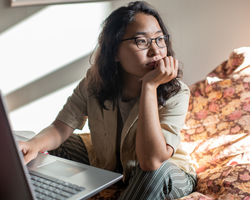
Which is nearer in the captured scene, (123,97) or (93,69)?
(123,97)

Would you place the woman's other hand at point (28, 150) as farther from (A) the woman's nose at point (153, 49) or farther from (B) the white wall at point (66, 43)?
(B) the white wall at point (66, 43)

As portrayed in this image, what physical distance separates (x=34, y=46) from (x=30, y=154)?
4.37 feet

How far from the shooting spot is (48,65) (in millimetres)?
2238

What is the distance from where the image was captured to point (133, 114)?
1.29 m

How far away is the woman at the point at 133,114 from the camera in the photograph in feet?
3.51

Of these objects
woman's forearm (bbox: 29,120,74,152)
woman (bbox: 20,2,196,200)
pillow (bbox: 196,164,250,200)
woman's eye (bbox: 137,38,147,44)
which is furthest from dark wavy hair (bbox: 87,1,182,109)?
pillow (bbox: 196,164,250,200)

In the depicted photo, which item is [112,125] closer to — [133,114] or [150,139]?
[133,114]

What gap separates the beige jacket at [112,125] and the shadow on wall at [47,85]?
2.79 ft

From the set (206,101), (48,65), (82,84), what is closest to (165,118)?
(82,84)

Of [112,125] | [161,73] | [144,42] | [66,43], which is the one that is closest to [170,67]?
Result: [161,73]

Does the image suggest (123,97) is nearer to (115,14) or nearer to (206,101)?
(115,14)

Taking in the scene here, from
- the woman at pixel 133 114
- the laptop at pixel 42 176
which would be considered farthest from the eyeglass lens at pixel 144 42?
the laptop at pixel 42 176

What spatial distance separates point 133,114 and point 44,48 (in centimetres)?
119

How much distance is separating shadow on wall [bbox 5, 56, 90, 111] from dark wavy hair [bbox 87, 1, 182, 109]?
2.72ft
